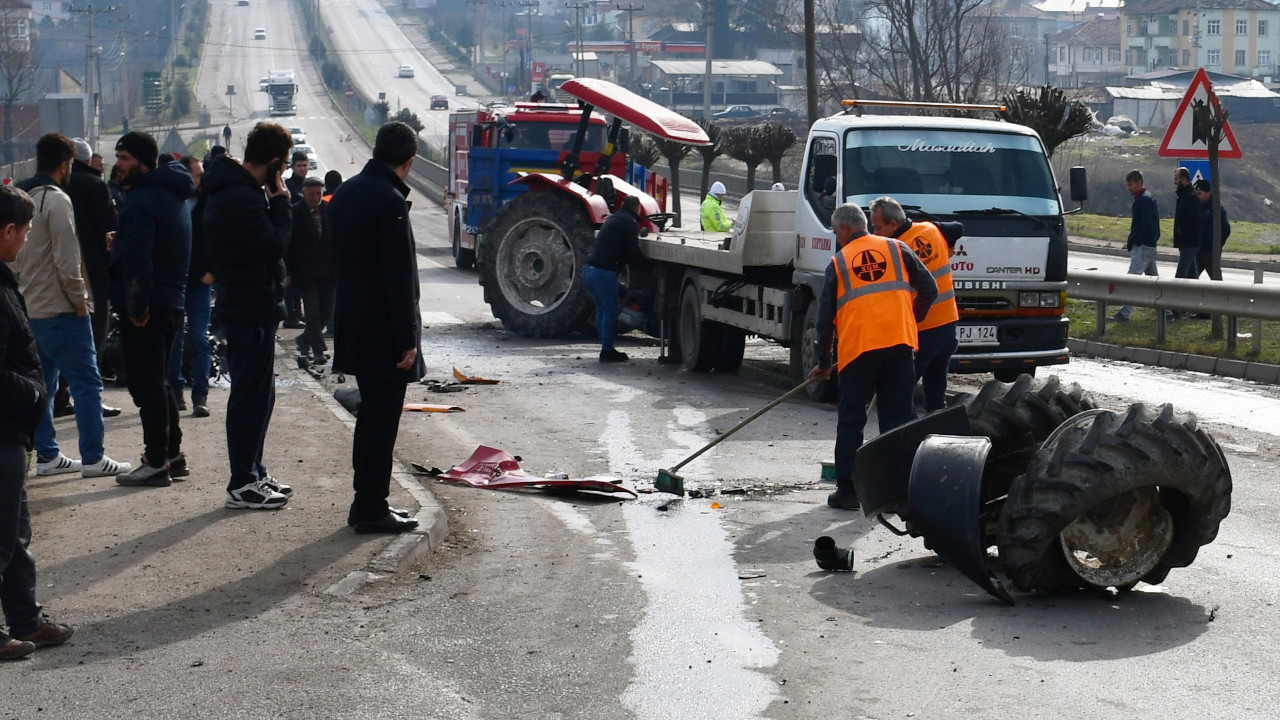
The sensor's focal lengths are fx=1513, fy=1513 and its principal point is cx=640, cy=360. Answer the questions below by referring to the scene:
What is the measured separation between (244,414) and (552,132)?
16.6 m

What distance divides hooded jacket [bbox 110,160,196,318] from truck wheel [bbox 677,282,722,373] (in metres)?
6.78

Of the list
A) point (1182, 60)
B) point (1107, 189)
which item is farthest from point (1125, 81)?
point (1107, 189)

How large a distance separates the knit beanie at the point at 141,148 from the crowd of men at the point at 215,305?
0.01 meters

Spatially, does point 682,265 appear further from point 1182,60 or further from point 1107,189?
point 1182,60

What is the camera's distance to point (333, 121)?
97688mm

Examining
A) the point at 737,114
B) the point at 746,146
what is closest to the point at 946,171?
the point at 746,146

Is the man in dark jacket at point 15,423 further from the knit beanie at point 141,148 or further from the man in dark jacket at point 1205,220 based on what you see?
the man in dark jacket at point 1205,220

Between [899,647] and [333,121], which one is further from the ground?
[333,121]

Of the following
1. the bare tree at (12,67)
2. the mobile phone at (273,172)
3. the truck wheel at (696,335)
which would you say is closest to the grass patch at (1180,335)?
the truck wheel at (696,335)

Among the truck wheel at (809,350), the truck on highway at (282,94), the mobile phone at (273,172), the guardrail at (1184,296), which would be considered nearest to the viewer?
the mobile phone at (273,172)

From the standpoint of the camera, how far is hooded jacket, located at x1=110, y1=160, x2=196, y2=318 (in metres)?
8.50

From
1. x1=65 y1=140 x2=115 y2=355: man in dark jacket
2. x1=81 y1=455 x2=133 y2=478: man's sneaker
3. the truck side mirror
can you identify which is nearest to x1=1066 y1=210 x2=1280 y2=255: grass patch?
the truck side mirror

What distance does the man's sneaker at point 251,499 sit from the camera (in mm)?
7801

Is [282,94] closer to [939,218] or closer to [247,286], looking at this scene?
[939,218]
